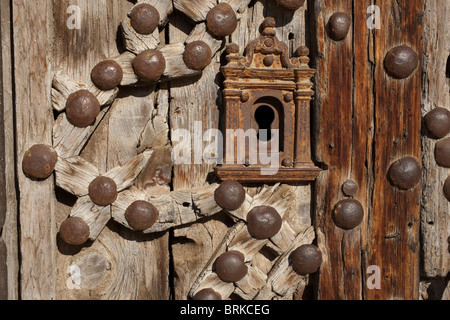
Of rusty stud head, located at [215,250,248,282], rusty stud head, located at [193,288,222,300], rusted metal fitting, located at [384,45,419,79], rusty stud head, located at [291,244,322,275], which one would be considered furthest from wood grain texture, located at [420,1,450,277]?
rusty stud head, located at [193,288,222,300]

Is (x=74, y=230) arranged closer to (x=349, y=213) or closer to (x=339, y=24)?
(x=349, y=213)

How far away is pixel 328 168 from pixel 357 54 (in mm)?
519

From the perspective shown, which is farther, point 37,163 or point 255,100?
point 255,100

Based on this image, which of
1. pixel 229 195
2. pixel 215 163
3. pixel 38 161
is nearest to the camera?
pixel 38 161

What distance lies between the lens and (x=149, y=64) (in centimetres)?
200

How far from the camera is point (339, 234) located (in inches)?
85.2

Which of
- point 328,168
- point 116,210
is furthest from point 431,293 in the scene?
point 116,210

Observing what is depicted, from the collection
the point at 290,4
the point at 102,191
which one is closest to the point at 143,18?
the point at 290,4

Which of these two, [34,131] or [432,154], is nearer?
[34,131]

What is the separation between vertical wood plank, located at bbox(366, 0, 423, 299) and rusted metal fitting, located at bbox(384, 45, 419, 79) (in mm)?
26

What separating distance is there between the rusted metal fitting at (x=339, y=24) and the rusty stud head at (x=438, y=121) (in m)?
0.54

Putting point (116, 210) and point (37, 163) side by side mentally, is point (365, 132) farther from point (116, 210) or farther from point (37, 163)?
point (37, 163)

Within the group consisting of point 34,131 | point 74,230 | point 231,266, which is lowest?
point 231,266

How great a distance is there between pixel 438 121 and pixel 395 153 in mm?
238
